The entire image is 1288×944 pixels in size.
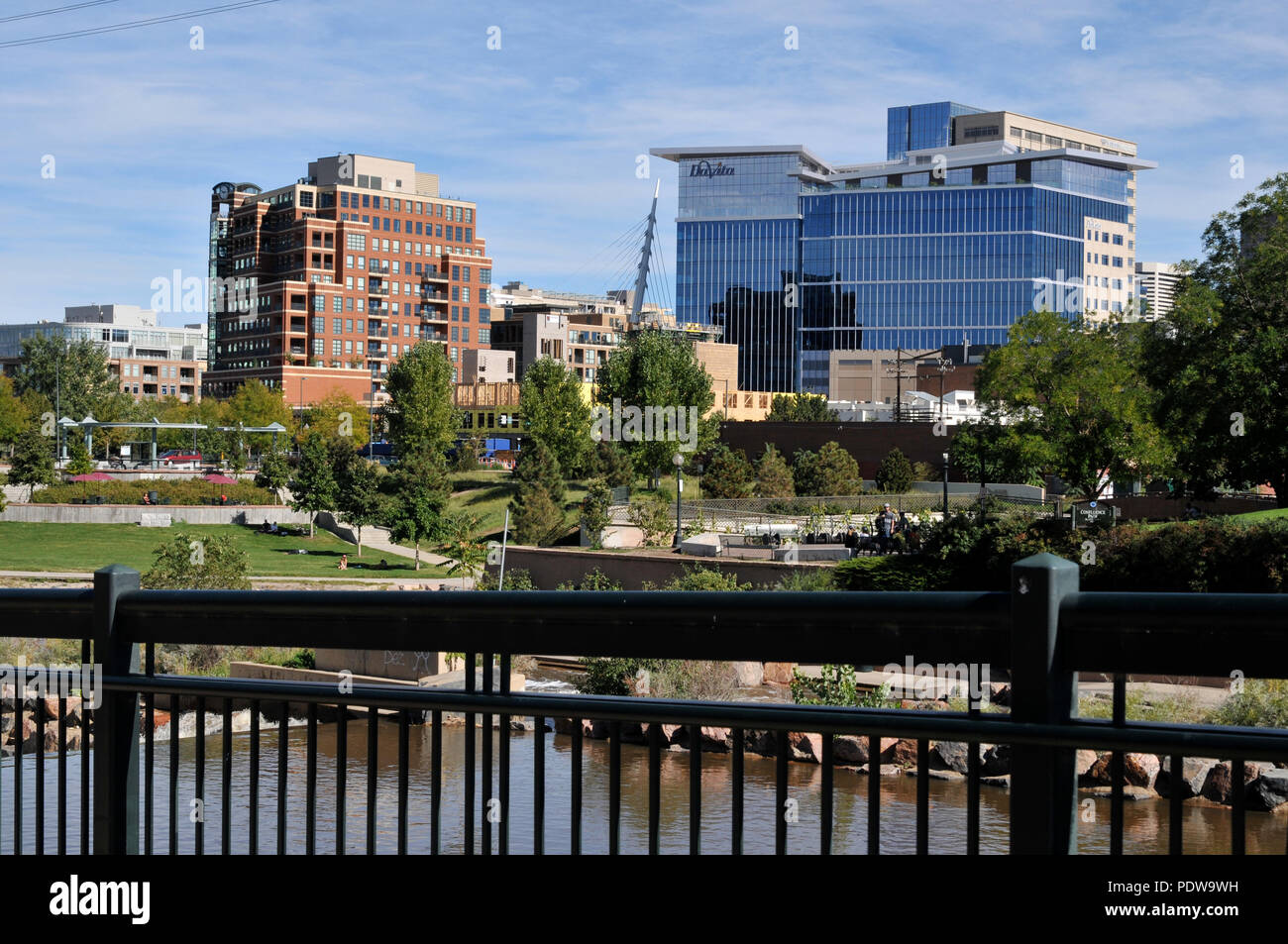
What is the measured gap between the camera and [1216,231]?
42.9 meters

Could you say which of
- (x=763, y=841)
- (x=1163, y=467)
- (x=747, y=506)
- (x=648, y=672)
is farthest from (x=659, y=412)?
(x=763, y=841)

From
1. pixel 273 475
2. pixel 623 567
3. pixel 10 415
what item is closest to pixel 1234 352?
pixel 623 567

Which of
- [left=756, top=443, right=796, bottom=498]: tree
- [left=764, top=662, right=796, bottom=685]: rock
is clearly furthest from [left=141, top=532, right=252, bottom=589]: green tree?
[left=756, top=443, right=796, bottom=498]: tree

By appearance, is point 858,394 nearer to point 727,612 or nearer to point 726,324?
point 726,324

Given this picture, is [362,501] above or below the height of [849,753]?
above

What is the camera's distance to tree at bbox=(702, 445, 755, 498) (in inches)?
2522

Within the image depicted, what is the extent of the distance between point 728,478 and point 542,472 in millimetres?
10812

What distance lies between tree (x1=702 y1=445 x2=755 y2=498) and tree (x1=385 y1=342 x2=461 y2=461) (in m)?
22.2

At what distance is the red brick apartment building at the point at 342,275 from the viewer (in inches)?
5118

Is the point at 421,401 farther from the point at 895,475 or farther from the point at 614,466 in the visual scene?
the point at 895,475

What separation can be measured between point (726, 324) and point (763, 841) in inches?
5482

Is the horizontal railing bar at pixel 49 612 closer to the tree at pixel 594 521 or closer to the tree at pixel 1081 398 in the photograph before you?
the tree at pixel 594 521

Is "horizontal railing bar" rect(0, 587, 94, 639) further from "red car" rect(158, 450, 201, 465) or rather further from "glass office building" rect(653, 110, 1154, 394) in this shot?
"glass office building" rect(653, 110, 1154, 394)

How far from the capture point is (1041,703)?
2.93 m
